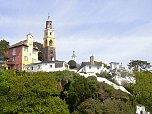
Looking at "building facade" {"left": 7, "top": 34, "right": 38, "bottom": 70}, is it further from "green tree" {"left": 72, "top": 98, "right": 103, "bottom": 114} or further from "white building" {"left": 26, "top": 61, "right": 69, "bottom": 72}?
"green tree" {"left": 72, "top": 98, "right": 103, "bottom": 114}

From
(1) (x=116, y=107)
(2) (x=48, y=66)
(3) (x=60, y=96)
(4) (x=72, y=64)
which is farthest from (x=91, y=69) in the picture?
(1) (x=116, y=107)

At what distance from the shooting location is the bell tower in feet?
283

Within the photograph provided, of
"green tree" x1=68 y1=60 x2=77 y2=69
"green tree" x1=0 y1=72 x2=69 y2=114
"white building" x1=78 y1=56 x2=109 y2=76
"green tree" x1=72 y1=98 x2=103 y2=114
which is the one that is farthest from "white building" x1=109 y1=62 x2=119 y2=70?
"green tree" x1=0 y1=72 x2=69 y2=114

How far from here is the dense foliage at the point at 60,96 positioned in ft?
171

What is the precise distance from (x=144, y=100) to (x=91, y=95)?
40.6 ft

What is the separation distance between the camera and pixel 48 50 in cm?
8612

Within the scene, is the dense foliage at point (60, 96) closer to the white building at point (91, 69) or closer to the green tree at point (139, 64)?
the white building at point (91, 69)

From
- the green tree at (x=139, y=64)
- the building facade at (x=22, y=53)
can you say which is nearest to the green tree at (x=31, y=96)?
the building facade at (x=22, y=53)

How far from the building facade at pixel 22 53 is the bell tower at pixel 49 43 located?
4.11m

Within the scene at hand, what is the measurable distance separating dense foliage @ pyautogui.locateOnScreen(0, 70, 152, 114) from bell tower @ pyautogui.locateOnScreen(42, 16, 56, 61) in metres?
22.3

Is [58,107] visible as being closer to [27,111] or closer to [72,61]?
[27,111]

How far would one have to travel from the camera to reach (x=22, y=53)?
80.4m

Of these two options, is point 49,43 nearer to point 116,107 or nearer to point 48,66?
point 48,66

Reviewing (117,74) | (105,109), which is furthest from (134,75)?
(105,109)
